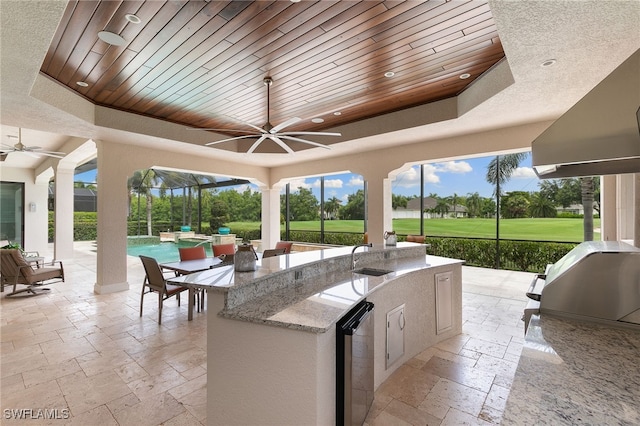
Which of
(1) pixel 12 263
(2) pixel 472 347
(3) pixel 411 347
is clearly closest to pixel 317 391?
(3) pixel 411 347

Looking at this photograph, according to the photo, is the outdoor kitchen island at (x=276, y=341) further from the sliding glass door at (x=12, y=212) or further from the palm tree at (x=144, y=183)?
the palm tree at (x=144, y=183)

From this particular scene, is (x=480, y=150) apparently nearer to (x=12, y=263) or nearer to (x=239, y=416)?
(x=239, y=416)

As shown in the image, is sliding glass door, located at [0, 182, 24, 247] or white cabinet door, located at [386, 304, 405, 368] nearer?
white cabinet door, located at [386, 304, 405, 368]

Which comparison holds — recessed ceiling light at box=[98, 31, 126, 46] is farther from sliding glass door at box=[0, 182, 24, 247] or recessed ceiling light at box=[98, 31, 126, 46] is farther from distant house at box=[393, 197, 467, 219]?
sliding glass door at box=[0, 182, 24, 247]

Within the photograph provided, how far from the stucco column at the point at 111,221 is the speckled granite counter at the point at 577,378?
6243 millimetres

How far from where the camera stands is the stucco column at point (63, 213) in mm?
8586

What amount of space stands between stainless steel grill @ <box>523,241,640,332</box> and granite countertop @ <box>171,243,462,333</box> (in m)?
1.11

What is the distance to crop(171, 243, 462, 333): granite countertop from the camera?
1659mm

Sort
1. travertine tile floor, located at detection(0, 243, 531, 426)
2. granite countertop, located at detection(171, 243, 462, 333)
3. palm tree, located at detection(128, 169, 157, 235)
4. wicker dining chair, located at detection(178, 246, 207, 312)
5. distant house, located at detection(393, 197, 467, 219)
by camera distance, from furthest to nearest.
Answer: palm tree, located at detection(128, 169, 157, 235) → distant house, located at detection(393, 197, 467, 219) → wicker dining chair, located at detection(178, 246, 207, 312) → travertine tile floor, located at detection(0, 243, 531, 426) → granite countertop, located at detection(171, 243, 462, 333)

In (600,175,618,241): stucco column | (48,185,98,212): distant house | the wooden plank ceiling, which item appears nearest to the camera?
the wooden plank ceiling

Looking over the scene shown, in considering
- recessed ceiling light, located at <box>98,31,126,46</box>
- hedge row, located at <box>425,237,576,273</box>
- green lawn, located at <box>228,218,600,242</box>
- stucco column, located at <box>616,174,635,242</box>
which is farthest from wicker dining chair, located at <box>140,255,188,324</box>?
green lawn, located at <box>228,218,600,242</box>

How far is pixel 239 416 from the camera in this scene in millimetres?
1702

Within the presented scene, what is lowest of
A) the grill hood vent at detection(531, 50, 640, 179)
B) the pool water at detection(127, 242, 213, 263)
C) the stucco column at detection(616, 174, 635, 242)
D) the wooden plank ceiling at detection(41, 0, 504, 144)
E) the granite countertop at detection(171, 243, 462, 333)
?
the pool water at detection(127, 242, 213, 263)

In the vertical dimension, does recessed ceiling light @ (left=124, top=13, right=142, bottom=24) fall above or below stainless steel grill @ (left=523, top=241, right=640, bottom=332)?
above
